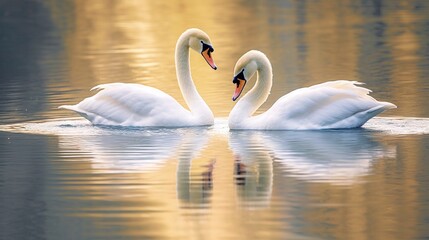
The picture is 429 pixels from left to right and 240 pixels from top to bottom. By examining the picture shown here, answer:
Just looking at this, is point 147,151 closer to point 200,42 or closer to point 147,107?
point 147,107

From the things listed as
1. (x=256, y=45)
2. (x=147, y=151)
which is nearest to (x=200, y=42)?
(x=147, y=151)

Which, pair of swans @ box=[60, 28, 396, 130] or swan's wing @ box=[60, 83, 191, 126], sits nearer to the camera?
pair of swans @ box=[60, 28, 396, 130]

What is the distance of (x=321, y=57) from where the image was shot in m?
25.3

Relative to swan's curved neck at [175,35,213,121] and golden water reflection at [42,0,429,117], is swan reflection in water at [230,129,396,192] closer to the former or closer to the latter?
swan's curved neck at [175,35,213,121]

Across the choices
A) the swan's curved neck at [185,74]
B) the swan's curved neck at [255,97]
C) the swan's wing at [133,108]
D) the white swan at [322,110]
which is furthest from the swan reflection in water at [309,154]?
the swan's curved neck at [185,74]

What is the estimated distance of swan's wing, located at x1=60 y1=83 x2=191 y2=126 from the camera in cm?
1603

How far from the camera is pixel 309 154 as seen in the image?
13516mm

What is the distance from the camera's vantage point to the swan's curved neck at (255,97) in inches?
619

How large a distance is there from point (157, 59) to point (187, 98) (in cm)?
965

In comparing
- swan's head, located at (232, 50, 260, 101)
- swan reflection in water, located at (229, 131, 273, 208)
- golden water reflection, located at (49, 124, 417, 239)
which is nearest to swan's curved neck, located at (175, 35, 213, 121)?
swan's head, located at (232, 50, 260, 101)

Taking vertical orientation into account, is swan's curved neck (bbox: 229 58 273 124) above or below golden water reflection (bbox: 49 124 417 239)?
above

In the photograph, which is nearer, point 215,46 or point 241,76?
point 241,76

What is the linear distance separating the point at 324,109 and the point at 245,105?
1034 millimetres

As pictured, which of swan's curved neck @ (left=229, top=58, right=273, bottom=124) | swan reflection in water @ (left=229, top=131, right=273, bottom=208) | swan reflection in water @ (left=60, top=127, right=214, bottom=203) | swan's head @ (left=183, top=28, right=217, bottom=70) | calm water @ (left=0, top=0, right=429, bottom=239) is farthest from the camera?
swan's head @ (left=183, top=28, right=217, bottom=70)
